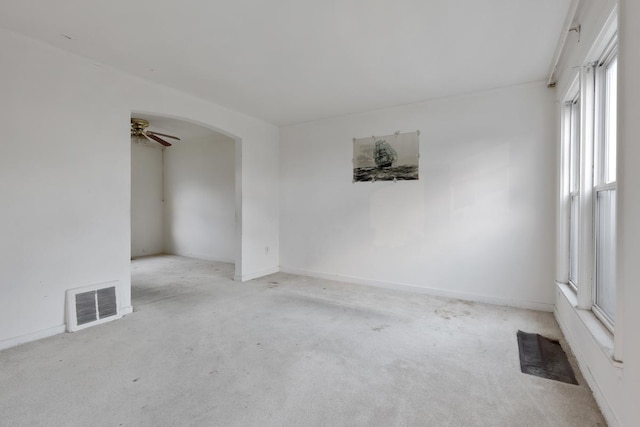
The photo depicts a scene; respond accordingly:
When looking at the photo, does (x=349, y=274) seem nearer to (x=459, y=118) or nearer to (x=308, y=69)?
(x=459, y=118)

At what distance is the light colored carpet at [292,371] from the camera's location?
168 cm

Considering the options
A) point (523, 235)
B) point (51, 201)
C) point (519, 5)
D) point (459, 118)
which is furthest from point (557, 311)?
point (51, 201)

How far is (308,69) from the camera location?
310cm

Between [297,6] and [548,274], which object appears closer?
[297,6]

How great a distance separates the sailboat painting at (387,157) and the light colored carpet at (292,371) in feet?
5.98

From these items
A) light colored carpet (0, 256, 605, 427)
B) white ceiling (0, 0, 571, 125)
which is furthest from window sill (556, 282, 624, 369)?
white ceiling (0, 0, 571, 125)

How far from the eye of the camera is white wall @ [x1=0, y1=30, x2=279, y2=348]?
2.49m

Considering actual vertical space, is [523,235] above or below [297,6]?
below

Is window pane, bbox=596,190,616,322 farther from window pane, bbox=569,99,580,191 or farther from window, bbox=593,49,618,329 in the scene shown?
window pane, bbox=569,99,580,191

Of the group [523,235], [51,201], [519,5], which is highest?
[519,5]

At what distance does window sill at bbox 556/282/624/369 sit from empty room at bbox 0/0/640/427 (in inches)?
0.8

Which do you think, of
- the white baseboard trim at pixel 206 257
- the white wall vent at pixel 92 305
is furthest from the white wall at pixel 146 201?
the white wall vent at pixel 92 305

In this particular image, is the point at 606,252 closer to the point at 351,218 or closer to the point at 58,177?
the point at 351,218

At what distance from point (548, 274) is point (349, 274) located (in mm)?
2512
